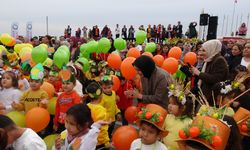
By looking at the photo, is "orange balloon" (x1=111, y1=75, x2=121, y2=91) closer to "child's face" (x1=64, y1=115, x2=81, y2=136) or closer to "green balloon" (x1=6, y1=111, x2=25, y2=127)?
"green balloon" (x1=6, y1=111, x2=25, y2=127)

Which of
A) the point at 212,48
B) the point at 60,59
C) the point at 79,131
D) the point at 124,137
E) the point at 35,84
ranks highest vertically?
the point at 212,48

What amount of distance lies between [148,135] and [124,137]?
834 millimetres

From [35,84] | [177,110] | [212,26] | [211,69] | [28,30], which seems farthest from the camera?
[28,30]

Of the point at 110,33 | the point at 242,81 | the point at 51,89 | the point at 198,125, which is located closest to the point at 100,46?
the point at 51,89

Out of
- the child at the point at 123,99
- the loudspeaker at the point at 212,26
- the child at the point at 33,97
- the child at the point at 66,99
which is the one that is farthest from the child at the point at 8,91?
the loudspeaker at the point at 212,26

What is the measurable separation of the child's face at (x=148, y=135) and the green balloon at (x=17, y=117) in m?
2.04

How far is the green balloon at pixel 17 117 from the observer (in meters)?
4.11

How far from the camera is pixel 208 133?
2.07 metres

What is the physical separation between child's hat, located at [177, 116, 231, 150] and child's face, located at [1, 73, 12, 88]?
10.8 feet

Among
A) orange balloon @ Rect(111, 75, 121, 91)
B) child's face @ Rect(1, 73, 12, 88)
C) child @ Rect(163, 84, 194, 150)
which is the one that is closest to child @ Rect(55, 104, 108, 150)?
child @ Rect(163, 84, 194, 150)

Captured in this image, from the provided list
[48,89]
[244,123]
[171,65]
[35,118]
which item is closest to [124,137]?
[35,118]

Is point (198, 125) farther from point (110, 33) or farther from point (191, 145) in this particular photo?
point (110, 33)

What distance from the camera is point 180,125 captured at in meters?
3.44

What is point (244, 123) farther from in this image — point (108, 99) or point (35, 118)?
point (35, 118)
